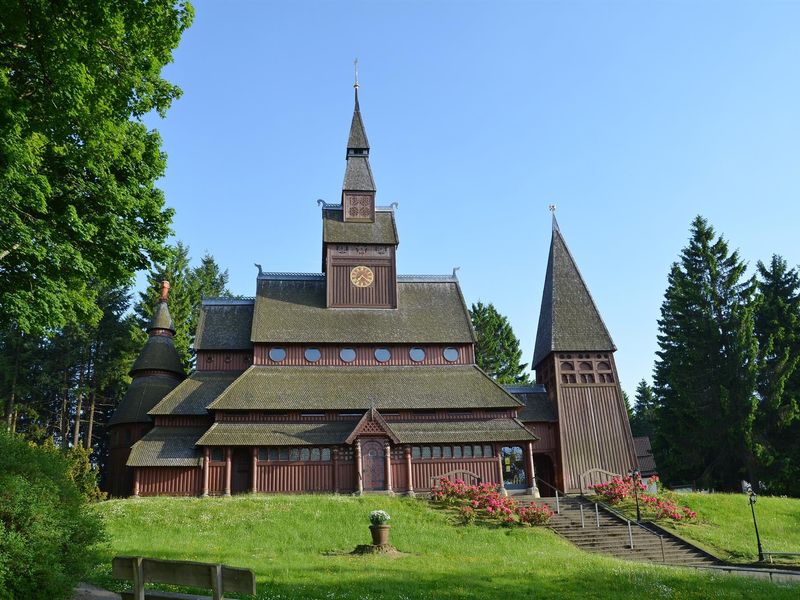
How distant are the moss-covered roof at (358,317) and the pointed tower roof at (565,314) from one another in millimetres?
4670

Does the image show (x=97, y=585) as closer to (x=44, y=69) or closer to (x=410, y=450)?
(x=44, y=69)

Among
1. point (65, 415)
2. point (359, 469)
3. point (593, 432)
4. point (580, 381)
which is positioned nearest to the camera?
point (359, 469)

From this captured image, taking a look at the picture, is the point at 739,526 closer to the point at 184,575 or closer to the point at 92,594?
the point at 92,594

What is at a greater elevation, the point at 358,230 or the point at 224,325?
the point at 358,230

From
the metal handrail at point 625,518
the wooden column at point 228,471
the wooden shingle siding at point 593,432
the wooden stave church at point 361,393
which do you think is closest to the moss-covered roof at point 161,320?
the wooden stave church at point 361,393

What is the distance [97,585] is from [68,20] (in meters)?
11.9

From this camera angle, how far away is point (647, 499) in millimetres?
26312

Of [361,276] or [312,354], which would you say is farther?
[361,276]

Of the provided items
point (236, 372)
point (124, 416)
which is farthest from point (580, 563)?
point (124, 416)

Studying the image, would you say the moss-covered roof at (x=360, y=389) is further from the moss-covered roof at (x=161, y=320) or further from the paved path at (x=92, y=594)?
the paved path at (x=92, y=594)

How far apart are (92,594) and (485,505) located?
55.1ft

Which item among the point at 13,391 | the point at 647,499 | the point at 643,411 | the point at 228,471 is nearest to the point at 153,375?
the point at 228,471

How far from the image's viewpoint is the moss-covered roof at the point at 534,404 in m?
34.4

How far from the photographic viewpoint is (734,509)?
2736 cm
